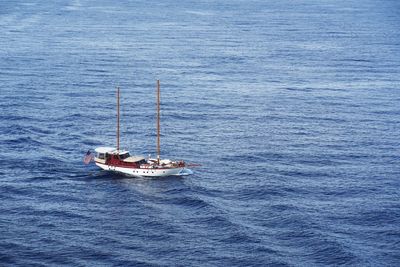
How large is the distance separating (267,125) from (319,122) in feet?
42.3

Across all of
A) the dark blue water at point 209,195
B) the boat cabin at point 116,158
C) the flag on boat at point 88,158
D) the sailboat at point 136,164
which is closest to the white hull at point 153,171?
the sailboat at point 136,164

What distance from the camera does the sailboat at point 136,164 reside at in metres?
157

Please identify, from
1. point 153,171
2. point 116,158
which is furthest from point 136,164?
point 116,158

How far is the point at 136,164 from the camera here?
15838cm

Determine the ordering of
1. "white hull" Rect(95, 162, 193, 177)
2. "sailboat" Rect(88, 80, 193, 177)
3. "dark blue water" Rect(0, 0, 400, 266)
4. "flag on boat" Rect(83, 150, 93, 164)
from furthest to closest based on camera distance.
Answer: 1. "flag on boat" Rect(83, 150, 93, 164)
2. "sailboat" Rect(88, 80, 193, 177)
3. "white hull" Rect(95, 162, 193, 177)
4. "dark blue water" Rect(0, 0, 400, 266)

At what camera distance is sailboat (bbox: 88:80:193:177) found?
15738cm

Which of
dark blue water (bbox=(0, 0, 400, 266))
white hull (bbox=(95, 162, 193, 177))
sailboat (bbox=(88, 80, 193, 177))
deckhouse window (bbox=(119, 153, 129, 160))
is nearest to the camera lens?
dark blue water (bbox=(0, 0, 400, 266))

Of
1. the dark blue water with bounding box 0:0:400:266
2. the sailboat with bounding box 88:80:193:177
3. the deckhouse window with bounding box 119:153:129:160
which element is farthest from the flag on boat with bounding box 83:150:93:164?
the deckhouse window with bounding box 119:153:129:160

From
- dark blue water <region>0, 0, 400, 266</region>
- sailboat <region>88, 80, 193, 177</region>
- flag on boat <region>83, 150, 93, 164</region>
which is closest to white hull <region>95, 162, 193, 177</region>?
sailboat <region>88, 80, 193, 177</region>

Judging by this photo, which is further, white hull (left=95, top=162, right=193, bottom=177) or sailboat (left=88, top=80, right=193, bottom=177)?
sailboat (left=88, top=80, right=193, bottom=177)

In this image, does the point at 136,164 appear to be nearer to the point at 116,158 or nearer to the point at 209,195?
the point at 116,158

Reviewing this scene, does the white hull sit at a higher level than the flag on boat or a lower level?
lower

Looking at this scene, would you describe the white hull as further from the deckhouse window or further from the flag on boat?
the flag on boat

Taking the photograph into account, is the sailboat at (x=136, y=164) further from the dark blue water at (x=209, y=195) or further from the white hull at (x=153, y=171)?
the dark blue water at (x=209, y=195)
